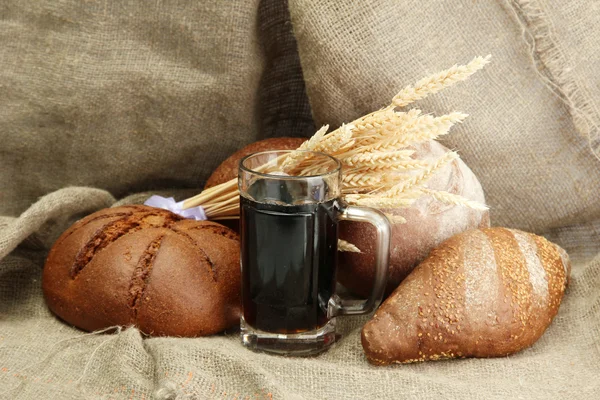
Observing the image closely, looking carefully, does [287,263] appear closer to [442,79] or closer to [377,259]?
[377,259]

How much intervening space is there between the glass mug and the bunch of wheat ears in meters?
0.03

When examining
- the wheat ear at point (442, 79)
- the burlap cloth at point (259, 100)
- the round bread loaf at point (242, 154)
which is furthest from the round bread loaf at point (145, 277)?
the wheat ear at point (442, 79)

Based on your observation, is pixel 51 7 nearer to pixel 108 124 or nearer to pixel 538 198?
pixel 108 124

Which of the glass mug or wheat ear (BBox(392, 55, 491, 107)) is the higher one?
wheat ear (BBox(392, 55, 491, 107))

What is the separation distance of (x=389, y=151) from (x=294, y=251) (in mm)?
250

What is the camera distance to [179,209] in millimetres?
1492

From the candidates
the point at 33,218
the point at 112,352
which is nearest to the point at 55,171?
the point at 33,218

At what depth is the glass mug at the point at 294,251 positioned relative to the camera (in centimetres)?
114

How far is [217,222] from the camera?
4.94ft

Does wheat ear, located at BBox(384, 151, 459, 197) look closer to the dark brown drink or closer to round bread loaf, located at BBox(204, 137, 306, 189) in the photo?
the dark brown drink

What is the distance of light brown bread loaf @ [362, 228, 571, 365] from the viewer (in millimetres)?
1176

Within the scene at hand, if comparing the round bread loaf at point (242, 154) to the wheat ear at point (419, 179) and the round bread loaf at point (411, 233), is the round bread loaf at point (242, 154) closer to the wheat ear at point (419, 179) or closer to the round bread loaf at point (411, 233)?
the round bread loaf at point (411, 233)

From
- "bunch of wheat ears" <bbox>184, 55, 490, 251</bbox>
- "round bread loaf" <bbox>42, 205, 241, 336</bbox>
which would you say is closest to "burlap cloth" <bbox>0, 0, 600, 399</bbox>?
"round bread loaf" <bbox>42, 205, 241, 336</bbox>

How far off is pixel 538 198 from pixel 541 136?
15 centimetres
